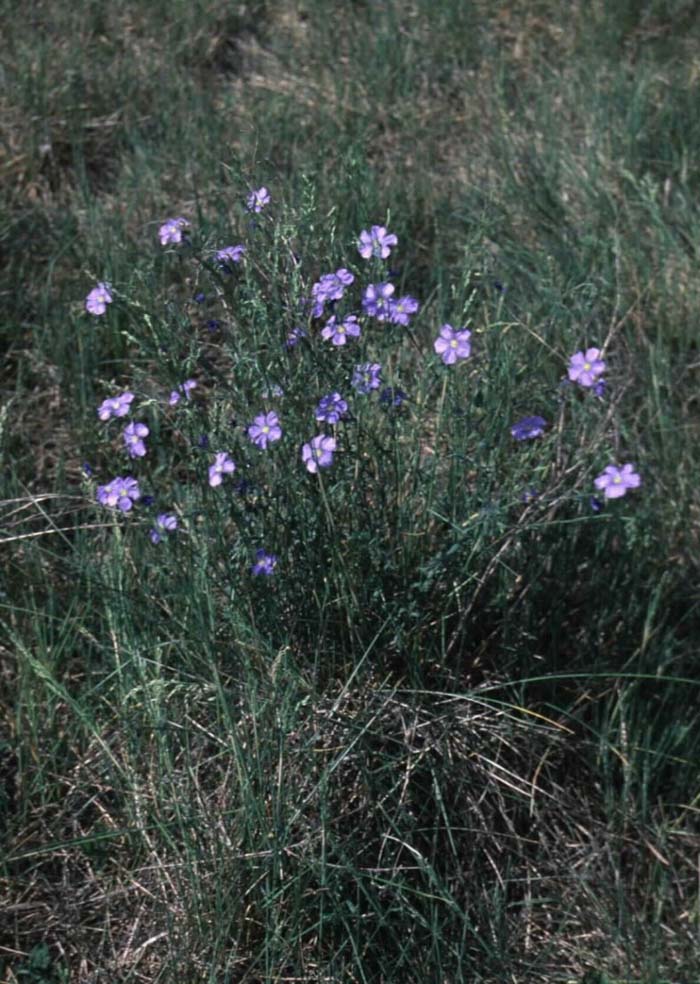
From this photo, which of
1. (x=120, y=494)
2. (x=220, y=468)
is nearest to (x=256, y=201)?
(x=220, y=468)

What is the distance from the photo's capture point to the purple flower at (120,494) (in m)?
2.20

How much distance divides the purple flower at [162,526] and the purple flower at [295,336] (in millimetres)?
416

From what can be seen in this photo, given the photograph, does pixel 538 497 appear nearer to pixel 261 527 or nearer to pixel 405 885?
pixel 261 527

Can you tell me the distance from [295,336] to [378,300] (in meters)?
0.19

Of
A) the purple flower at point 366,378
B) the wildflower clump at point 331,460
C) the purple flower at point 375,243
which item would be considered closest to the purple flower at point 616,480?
the wildflower clump at point 331,460

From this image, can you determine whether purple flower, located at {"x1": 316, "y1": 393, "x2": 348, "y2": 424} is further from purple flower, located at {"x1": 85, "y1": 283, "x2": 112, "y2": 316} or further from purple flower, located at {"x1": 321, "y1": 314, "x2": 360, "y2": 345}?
purple flower, located at {"x1": 85, "y1": 283, "x2": 112, "y2": 316}

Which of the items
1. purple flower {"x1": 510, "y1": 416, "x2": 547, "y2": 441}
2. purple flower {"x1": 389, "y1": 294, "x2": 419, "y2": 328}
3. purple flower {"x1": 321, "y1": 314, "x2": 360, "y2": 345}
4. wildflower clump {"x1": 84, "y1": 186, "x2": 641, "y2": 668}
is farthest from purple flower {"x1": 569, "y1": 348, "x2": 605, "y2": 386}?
purple flower {"x1": 321, "y1": 314, "x2": 360, "y2": 345}

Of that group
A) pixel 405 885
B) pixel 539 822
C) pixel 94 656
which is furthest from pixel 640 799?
pixel 94 656

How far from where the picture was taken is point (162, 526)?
88.5 inches

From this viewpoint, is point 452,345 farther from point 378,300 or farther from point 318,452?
point 318,452

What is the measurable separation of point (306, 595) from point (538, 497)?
1.62 feet

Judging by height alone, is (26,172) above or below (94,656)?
above

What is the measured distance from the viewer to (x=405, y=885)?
2051mm

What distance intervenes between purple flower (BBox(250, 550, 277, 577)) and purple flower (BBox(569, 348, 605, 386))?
679mm
